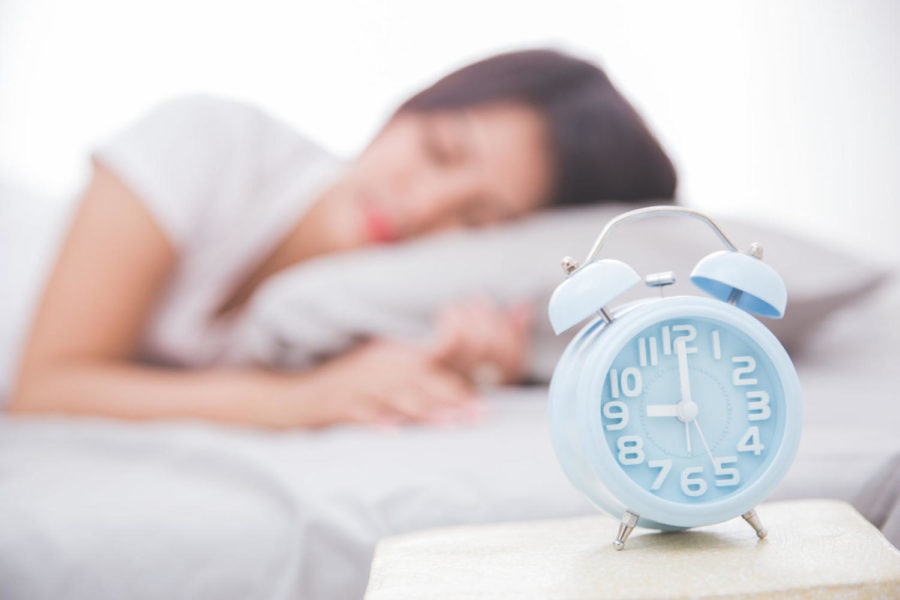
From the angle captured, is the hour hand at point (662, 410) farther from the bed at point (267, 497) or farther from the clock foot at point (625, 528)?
the bed at point (267, 497)

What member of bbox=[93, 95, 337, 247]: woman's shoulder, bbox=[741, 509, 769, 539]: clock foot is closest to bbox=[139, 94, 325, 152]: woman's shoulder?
bbox=[93, 95, 337, 247]: woman's shoulder

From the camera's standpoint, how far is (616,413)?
41 cm

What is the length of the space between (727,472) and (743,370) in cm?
6

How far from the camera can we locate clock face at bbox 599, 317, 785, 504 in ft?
1.36

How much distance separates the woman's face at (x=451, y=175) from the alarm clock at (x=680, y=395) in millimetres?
921

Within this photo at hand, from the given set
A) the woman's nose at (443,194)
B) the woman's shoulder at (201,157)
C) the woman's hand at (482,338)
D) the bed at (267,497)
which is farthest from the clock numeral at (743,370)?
the woman's shoulder at (201,157)

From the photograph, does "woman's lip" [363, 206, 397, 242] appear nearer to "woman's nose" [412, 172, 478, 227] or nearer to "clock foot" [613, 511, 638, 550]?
"woman's nose" [412, 172, 478, 227]

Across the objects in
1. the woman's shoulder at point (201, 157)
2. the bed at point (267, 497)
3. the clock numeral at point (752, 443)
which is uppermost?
the clock numeral at point (752, 443)

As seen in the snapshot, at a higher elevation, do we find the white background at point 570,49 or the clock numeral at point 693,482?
the white background at point 570,49

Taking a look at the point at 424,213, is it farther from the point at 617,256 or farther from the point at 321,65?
the point at 321,65

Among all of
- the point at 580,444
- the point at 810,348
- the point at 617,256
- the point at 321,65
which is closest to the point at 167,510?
the point at 580,444

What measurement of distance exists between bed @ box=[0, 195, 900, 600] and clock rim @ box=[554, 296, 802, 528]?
146mm

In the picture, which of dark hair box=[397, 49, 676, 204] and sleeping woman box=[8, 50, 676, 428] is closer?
sleeping woman box=[8, 50, 676, 428]

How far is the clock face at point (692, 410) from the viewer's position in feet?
1.36
